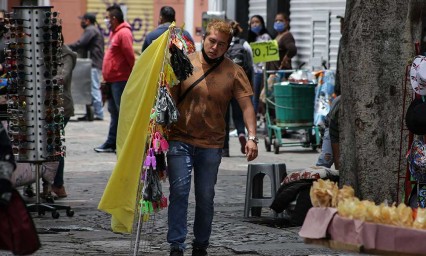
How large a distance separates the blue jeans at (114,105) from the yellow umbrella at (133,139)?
8446 millimetres

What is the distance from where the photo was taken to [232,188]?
14180mm

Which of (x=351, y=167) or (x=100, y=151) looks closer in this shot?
(x=351, y=167)

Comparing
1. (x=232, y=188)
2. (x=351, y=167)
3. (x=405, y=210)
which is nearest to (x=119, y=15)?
(x=232, y=188)

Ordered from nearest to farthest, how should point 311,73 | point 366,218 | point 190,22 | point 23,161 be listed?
1. point 366,218
2. point 23,161
3. point 311,73
4. point 190,22

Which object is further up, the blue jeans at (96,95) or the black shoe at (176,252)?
the black shoe at (176,252)

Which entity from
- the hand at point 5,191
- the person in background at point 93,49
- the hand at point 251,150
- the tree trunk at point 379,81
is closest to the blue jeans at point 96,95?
the person in background at point 93,49

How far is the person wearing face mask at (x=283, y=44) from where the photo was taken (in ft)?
69.2

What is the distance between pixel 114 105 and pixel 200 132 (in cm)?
874

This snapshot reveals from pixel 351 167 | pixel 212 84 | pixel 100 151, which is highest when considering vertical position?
pixel 212 84

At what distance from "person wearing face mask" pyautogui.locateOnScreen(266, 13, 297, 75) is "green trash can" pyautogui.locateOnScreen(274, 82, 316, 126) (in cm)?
267

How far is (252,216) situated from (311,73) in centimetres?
718

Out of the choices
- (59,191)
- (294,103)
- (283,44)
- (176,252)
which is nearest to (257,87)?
(283,44)

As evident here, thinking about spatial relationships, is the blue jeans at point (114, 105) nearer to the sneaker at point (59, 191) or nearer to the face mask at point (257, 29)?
the sneaker at point (59, 191)

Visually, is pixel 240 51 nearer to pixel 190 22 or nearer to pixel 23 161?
pixel 23 161
